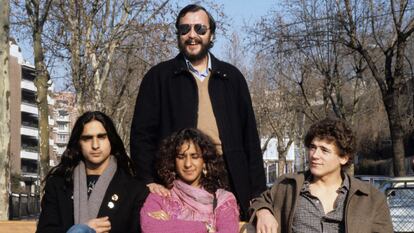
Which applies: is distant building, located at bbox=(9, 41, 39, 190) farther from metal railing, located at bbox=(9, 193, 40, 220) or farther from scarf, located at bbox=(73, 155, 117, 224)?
scarf, located at bbox=(73, 155, 117, 224)

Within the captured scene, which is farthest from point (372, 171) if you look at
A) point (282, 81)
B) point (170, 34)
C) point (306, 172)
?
point (306, 172)

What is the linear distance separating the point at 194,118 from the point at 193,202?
0.62 meters

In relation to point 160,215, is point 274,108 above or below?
above

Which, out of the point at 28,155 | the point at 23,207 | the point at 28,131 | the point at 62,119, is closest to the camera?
the point at 23,207

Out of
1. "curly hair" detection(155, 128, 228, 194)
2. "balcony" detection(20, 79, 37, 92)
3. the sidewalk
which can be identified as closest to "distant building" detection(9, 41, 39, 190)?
"balcony" detection(20, 79, 37, 92)

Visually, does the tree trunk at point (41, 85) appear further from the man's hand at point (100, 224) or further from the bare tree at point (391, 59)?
the man's hand at point (100, 224)

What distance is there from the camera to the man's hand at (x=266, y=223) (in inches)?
199

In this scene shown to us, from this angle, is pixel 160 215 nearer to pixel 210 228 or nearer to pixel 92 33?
pixel 210 228

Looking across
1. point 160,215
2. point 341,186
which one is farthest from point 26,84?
point 341,186

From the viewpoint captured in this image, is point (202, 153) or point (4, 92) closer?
point (202, 153)

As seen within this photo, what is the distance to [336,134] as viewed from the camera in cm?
527

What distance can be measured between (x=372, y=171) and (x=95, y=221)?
2003 inches

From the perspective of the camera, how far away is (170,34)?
27656 mm

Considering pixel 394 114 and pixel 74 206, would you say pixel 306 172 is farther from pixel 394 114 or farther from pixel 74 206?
pixel 394 114
